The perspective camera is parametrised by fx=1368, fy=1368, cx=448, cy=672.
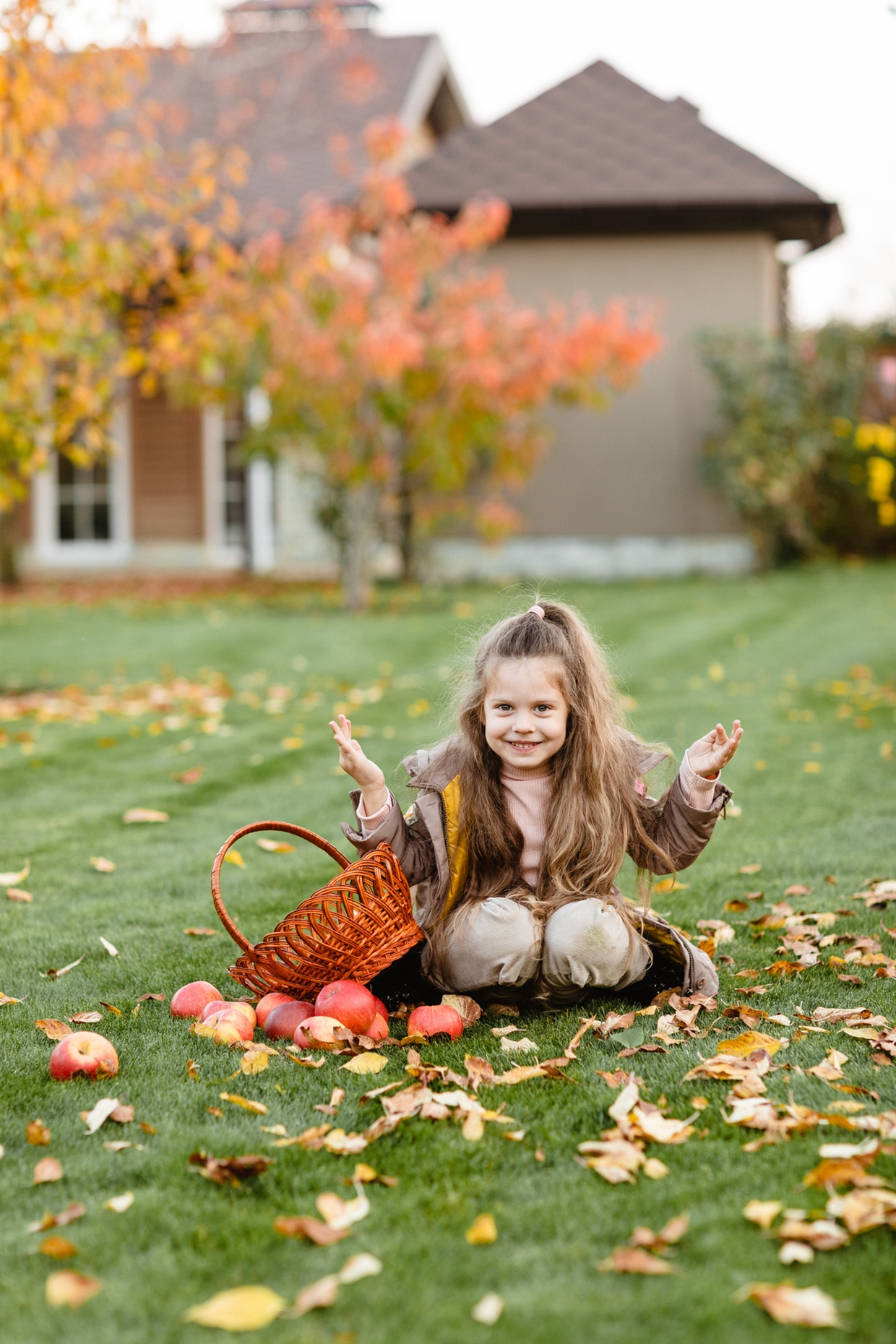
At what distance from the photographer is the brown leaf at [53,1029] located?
2.93m

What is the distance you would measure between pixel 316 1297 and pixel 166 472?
15381 millimetres

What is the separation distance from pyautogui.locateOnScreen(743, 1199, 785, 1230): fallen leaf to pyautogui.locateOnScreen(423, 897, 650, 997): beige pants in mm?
935

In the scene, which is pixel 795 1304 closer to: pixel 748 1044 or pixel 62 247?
pixel 748 1044

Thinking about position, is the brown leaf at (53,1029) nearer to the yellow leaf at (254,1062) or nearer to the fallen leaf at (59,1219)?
the yellow leaf at (254,1062)

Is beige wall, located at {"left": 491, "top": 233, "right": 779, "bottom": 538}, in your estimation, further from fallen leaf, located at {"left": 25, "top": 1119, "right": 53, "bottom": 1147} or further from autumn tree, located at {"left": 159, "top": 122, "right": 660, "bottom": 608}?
fallen leaf, located at {"left": 25, "top": 1119, "right": 53, "bottom": 1147}

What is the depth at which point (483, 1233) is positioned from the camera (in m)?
2.04

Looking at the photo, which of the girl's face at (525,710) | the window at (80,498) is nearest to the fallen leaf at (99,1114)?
the girl's face at (525,710)

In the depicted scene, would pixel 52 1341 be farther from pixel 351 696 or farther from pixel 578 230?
pixel 578 230

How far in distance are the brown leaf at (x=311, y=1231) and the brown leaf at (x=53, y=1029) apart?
1.05 m

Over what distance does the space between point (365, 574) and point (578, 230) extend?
5.31 metres

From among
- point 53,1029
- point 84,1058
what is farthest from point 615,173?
point 84,1058

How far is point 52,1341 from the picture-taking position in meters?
1.79

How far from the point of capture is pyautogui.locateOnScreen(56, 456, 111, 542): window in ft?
54.6

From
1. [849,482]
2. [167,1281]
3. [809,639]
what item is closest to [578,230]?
[849,482]
